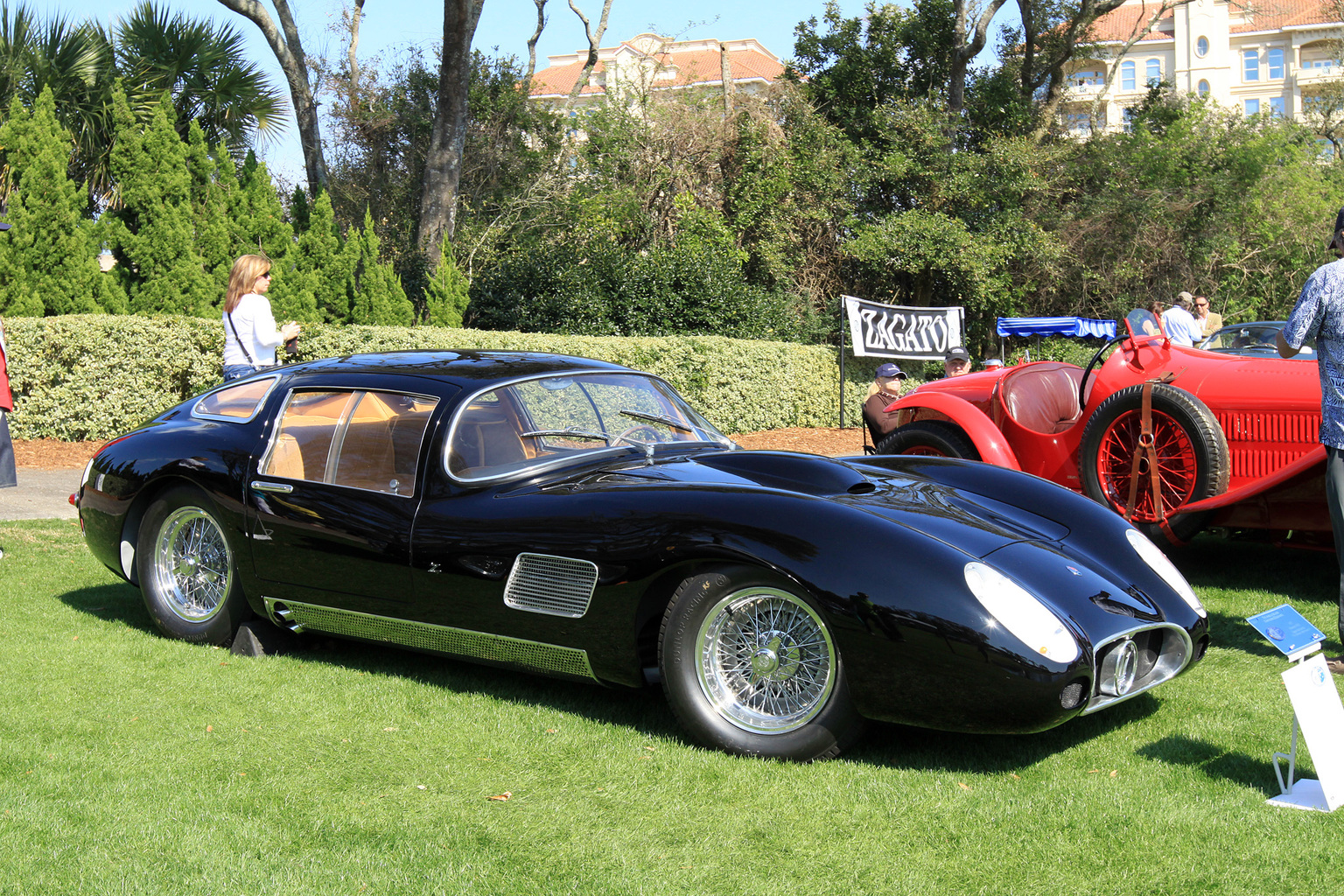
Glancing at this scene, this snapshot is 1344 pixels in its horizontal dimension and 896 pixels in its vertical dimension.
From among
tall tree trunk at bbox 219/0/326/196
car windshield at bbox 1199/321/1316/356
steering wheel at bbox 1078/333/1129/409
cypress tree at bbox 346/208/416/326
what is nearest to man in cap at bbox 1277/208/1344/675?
car windshield at bbox 1199/321/1316/356

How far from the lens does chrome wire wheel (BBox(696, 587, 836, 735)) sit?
3604 millimetres

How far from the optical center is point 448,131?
17234 mm

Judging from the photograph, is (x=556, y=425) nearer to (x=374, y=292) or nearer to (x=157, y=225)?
(x=157, y=225)

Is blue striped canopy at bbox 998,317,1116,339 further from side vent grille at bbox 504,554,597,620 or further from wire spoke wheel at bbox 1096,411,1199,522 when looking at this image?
side vent grille at bbox 504,554,597,620

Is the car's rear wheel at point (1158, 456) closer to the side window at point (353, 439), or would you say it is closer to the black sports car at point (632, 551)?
the black sports car at point (632, 551)

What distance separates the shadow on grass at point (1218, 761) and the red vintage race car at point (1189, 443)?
2505 mm

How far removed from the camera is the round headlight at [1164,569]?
406 centimetres

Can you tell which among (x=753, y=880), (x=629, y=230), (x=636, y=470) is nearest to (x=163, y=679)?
(x=636, y=470)

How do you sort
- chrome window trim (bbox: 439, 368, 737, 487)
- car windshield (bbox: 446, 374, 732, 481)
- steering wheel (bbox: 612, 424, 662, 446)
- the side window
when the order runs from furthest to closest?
steering wheel (bbox: 612, 424, 662, 446) < the side window < car windshield (bbox: 446, 374, 732, 481) < chrome window trim (bbox: 439, 368, 737, 487)

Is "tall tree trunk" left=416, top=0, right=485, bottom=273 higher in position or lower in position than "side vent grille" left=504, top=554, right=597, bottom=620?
higher

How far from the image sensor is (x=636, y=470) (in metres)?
4.38

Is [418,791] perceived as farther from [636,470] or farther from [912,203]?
[912,203]

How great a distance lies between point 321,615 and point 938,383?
5.55 metres

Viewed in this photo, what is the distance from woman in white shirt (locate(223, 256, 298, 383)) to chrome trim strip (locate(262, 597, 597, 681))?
2885 mm
